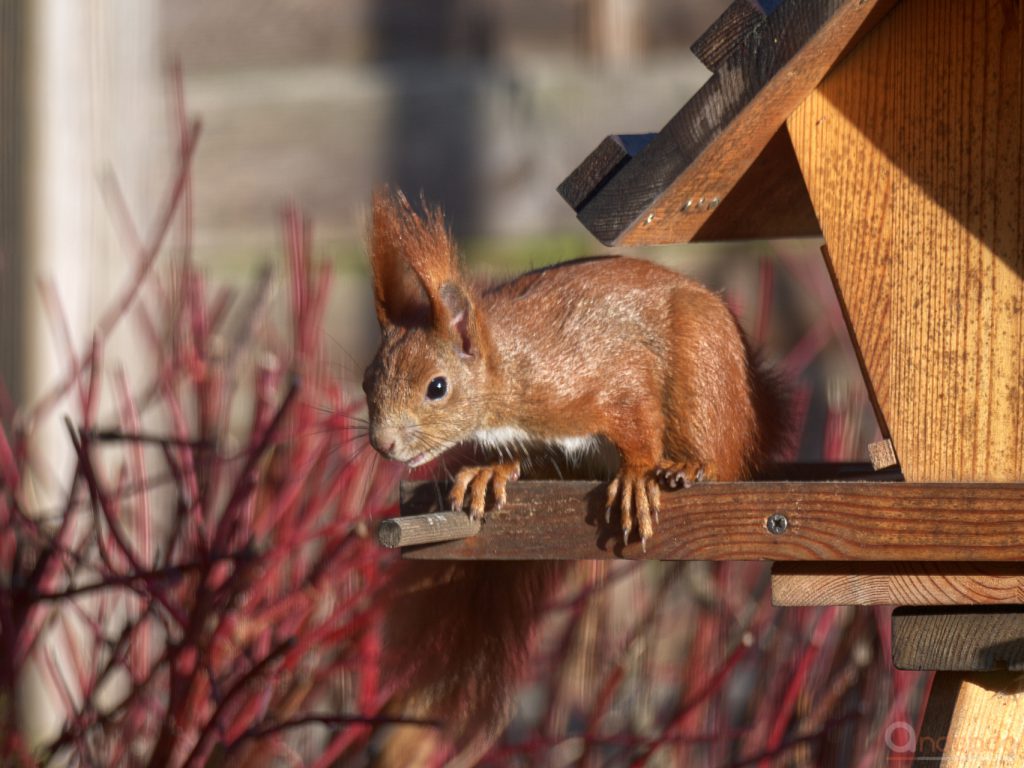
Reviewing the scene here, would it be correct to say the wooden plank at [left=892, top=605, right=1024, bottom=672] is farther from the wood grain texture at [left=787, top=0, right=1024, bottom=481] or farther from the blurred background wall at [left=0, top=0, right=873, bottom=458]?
the blurred background wall at [left=0, top=0, right=873, bottom=458]

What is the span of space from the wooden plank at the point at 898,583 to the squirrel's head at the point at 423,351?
40cm

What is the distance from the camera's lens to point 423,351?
4.88 ft

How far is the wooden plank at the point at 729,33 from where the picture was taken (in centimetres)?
122

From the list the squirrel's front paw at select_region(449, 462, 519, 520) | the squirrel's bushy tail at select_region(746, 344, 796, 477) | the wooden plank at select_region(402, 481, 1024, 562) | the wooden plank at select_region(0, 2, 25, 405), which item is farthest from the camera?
the wooden plank at select_region(0, 2, 25, 405)

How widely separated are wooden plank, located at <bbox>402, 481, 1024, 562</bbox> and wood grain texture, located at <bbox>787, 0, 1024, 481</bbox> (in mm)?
108

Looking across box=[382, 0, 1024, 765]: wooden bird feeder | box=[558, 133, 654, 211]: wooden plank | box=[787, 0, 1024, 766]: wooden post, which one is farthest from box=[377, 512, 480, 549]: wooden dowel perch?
box=[787, 0, 1024, 766]: wooden post

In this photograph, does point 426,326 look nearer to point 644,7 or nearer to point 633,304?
point 633,304

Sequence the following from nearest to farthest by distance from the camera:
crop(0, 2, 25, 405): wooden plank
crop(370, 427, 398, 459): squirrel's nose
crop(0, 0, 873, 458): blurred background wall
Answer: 1. crop(370, 427, 398, 459): squirrel's nose
2. crop(0, 0, 873, 458): blurred background wall
3. crop(0, 2, 25, 405): wooden plank

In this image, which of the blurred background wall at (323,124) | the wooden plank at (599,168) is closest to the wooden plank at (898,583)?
the wooden plank at (599,168)

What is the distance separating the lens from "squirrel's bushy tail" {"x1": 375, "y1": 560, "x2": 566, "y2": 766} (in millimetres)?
1586

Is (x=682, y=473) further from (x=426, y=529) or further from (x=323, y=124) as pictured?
(x=323, y=124)

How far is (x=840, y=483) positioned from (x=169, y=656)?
691 mm

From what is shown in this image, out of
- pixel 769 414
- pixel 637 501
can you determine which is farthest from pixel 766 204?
pixel 637 501

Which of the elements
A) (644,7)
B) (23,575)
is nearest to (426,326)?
(23,575)
